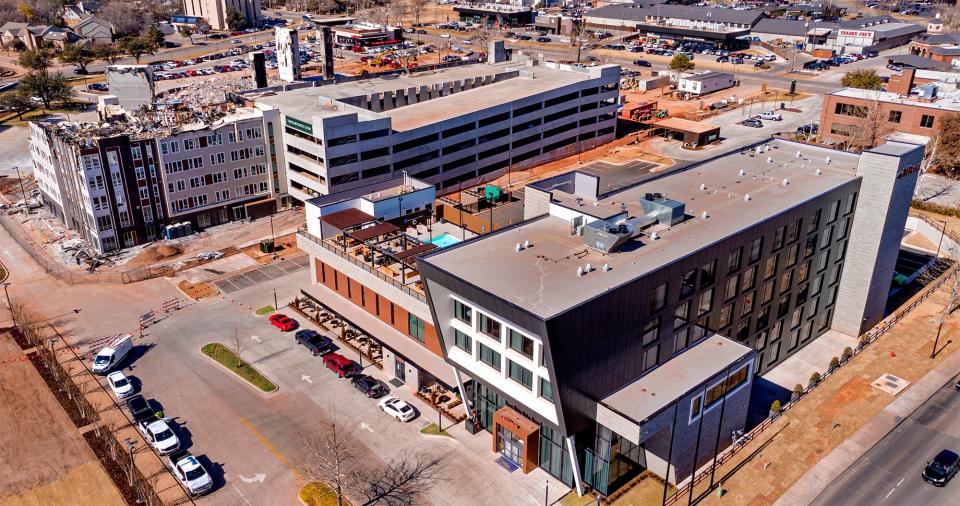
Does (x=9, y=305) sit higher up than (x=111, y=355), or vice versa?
(x=111, y=355)

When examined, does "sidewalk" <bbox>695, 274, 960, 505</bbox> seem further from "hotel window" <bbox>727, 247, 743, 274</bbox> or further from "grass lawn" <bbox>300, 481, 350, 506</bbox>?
"grass lawn" <bbox>300, 481, 350, 506</bbox>

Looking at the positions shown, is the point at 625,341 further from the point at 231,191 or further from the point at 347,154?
the point at 231,191

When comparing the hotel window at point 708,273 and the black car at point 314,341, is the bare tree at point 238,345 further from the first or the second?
the hotel window at point 708,273

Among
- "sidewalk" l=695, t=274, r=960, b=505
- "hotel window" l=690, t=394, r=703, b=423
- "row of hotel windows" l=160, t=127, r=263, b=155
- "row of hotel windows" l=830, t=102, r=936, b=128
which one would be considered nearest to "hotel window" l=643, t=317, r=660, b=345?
"hotel window" l=690, t=394, r=703, b=423

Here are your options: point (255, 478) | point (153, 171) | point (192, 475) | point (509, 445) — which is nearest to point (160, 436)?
point (192, 475)

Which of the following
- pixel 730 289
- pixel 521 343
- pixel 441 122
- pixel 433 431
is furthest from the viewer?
pixel 441 122

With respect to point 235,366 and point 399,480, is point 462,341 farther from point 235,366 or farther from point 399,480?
point 235,366
